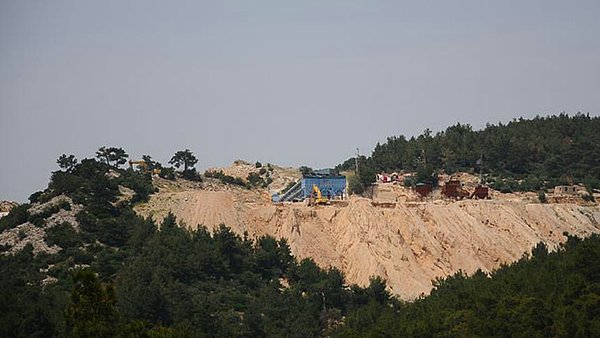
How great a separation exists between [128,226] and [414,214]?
67.4 ft

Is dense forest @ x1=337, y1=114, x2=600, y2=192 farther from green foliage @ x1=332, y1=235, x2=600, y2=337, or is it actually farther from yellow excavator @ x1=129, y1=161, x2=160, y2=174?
green foliage @ x1=332, y1=235, x2=600, y2=337

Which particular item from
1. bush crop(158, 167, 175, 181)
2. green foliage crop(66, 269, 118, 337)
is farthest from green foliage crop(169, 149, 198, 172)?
green foliage crop(66, 269, 118, 337)

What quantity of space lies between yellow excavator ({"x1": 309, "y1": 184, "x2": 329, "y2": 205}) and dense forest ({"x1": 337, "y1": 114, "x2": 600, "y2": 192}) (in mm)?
6516

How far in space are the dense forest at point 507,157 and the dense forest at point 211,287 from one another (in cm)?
2158

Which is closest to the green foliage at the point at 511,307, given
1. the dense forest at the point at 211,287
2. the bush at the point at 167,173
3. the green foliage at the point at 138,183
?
the dense forest at the point at 211,287

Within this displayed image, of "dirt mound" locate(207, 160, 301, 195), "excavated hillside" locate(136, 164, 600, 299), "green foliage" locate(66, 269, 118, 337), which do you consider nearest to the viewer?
"green foliage" locate(66, 269, 118, 337)

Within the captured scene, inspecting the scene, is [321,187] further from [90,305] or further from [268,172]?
[90,305]

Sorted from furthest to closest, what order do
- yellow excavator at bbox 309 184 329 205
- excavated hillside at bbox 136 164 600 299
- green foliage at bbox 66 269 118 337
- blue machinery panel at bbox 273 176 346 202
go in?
blue machinery panel at bbox 273 176 346 202, yellow excavator at bbox 309 184 329 205, excavated hillside at bbox 136 164 600 299, green foliage at bbox 66 269 118 337

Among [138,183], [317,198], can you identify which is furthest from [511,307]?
[138,183]

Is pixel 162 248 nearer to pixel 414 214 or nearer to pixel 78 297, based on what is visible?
pixel 414 214

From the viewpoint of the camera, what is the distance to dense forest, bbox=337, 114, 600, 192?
96000 millimetres

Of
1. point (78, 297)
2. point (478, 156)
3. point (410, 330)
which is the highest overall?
point (478, 156)

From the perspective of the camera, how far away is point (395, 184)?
9594 centimetres

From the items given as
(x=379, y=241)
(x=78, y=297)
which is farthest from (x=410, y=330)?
(x=379, y=241)
